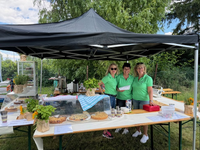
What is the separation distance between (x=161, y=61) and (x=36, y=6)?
8101 millimetres

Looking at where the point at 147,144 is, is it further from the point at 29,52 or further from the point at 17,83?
the point at 29,52

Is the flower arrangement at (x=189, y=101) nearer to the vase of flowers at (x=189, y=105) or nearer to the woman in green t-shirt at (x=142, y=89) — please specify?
the vase of flowers at (x=189, y=105)

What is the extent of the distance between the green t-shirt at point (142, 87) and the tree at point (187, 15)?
8.51m

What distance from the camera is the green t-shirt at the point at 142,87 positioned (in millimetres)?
2718

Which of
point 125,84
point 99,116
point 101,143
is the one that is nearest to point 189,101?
point 125,84

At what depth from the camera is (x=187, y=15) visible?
9.31 metres

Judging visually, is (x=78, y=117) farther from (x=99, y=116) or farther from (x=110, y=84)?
(x=110, y=84)

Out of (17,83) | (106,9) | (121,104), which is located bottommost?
(121,104)

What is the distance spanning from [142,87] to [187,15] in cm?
938

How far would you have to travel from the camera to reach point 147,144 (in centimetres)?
302

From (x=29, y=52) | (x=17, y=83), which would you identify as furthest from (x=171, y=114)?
(x=29, y=52)

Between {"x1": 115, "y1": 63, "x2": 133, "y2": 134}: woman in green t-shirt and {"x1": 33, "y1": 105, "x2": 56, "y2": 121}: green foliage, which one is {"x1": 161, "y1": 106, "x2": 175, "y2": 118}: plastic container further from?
{"x1": 33, "y1": 105, "x2": 56, "y2": 121}: green foliage

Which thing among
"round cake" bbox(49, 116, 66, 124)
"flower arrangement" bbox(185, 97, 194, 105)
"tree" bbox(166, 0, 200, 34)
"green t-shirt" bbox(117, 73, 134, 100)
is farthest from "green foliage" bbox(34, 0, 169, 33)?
"round cake" bbox(49, 116, 66, 124)

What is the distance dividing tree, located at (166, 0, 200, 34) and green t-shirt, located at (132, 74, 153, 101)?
8510 mm
